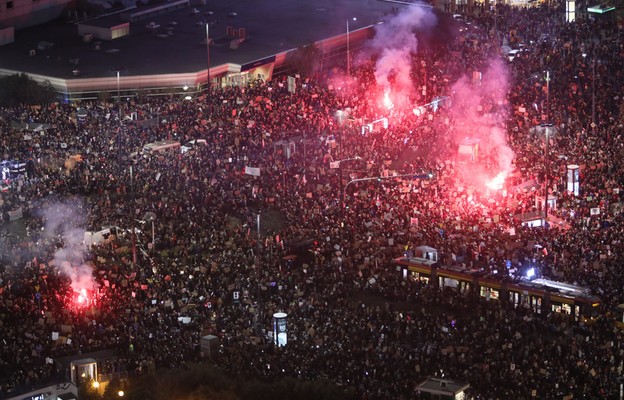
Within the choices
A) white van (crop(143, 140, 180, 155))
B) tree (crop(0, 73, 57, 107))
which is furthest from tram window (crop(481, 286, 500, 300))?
tree (crop(0, 73, 57, 107))

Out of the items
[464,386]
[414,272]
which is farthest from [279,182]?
[464,386]

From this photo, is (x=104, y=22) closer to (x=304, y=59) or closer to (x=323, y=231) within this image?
(x=304, y=59)

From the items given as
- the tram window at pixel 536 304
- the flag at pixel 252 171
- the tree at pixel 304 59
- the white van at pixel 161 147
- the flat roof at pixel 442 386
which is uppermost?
the tree at pixel 304 59

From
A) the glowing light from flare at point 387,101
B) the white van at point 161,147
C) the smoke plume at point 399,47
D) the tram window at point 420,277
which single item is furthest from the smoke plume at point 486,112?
the white van at point 161,147

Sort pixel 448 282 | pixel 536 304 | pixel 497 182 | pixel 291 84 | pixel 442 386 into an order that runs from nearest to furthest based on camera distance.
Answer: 1. pixel 442 386
2. pixel 536 304
3. pixel 448 282
4. pixel 497 182
5. pixel 291 84

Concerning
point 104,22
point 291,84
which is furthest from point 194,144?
point 104,22

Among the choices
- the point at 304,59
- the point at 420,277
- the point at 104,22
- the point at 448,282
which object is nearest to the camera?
the point at 448,282

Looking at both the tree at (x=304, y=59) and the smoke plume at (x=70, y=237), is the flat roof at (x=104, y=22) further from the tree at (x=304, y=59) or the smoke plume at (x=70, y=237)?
the smoke plume at (x=70, y=237)
